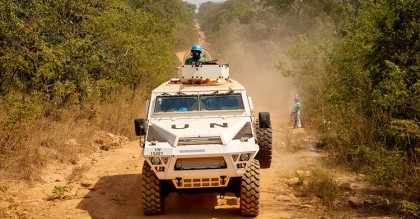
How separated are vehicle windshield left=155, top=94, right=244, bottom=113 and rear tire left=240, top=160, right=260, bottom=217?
1.33 m

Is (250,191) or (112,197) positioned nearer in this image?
(250,191)

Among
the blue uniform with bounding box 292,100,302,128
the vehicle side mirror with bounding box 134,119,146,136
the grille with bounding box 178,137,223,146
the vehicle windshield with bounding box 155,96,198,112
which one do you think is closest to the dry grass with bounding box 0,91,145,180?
the vehicle side mirror with bounding box 134,119,146,136

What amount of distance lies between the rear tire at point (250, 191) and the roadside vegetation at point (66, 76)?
13.8ft

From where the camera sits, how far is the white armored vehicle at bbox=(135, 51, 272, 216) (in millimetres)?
6395

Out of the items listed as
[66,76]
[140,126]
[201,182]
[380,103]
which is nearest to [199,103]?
[140,126]

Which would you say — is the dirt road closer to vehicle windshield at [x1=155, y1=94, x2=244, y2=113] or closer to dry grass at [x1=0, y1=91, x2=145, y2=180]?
dry grass at [x1=0, y1=91, x2=145, y2=180]

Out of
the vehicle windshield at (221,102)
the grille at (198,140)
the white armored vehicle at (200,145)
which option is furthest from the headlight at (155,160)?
the vehicle windshield at (221,102)

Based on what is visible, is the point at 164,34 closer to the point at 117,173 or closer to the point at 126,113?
the point at 126,113

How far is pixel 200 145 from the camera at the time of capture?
6.45 m

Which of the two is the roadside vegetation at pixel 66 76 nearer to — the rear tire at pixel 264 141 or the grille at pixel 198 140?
the grille at pixel 198 140

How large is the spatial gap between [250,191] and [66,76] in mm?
7691

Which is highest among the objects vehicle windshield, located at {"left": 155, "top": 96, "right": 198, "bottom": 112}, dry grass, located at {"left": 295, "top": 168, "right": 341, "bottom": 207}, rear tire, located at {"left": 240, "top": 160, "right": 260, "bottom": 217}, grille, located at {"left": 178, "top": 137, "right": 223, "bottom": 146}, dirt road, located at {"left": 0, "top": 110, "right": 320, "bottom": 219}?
vehicle windshield, located at {"left": 155, "top": 96, "right": 198, "bottom": 112}

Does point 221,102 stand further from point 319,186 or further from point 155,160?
point 319,186

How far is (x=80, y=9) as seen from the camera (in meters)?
12.9
